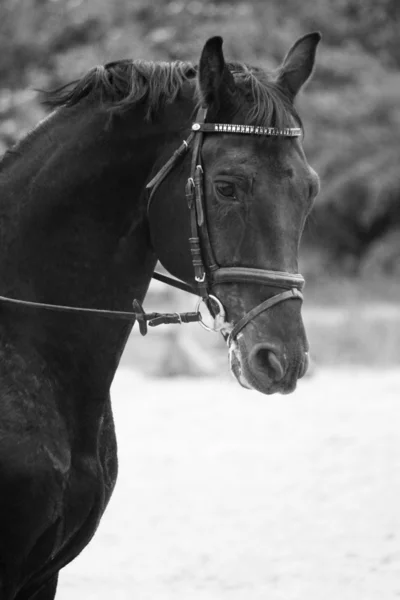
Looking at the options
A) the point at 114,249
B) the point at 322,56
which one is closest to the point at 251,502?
the point at 114,249

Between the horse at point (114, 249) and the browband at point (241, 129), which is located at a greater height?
the browband at point (241, 129)

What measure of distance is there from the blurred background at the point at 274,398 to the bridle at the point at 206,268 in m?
0.64

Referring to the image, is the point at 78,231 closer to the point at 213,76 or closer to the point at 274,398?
the point at 213,76

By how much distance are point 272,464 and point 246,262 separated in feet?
16.2

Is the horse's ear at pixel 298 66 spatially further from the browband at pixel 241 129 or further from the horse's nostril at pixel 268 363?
the horse's nostril at pixel 268 363

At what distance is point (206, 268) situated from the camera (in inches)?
100.0

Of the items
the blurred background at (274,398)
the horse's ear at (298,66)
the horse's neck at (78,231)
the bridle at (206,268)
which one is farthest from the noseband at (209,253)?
the blurred background at (274,398)

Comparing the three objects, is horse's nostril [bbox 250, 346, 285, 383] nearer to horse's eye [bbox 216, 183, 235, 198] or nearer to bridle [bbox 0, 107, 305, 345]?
bridle [bbox 0, 107, 305, 345]

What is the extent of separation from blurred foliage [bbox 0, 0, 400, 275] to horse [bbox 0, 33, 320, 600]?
13.3 metres

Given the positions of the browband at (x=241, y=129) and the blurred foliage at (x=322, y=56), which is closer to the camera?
the browband at (x=241, y=129)

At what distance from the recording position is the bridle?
247 centimetres

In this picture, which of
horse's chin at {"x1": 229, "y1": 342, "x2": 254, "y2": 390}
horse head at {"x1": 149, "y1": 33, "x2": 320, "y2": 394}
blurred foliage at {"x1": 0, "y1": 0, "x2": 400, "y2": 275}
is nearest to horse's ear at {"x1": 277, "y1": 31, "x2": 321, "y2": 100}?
horse head at {"x1": 149, "y1": 33, "x2": 320, "y2": 394}

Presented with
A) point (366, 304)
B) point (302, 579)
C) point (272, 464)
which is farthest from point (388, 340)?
point (302, 579)

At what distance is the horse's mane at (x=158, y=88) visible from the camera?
2.58 m
